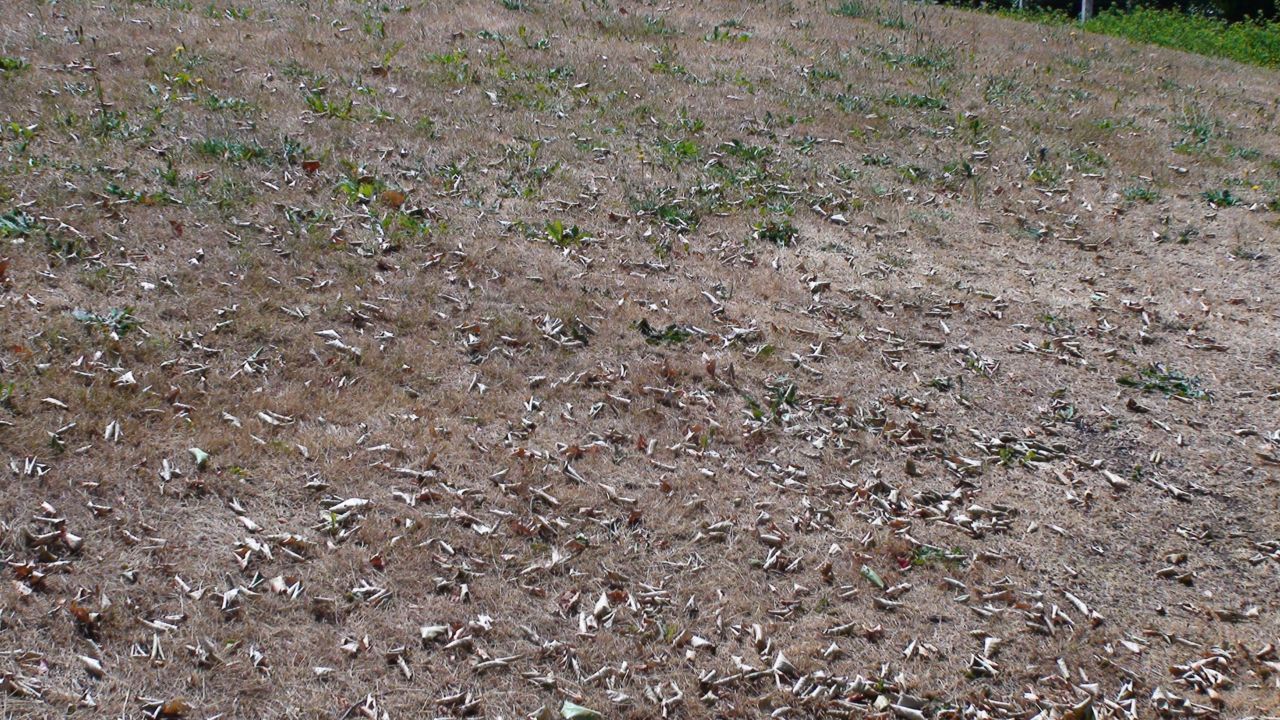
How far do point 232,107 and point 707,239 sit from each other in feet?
13.8

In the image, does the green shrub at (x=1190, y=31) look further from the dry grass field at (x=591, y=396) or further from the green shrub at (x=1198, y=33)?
the dry grass field at (x=591, y=396)

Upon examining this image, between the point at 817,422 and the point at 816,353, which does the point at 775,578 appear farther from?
the point at 816,353

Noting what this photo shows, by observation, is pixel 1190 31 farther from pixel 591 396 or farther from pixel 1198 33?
pixel 591 396

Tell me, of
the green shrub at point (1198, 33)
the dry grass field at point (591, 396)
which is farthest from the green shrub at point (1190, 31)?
the dry grass field at point (591, 396)

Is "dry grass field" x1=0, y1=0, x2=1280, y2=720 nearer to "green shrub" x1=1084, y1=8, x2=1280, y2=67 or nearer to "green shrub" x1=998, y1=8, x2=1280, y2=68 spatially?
"green shrub" x1=998, y1=8, x2=1280, y2=68

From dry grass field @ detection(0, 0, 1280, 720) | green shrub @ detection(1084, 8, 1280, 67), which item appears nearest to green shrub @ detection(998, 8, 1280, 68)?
green shrub @ detection(1084, 8, 1280, 67)

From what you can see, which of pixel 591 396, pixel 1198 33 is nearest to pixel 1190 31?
pixel 1198 33

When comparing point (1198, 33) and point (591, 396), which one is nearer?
point (591, 396)

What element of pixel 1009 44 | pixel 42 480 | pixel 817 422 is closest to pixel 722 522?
pixel 817 422

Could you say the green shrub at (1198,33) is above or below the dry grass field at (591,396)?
above

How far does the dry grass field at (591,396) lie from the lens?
4.69 metres

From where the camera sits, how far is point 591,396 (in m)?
6.42

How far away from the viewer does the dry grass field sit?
469cm

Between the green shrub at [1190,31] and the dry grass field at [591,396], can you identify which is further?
the green shrub at [1190,31]
